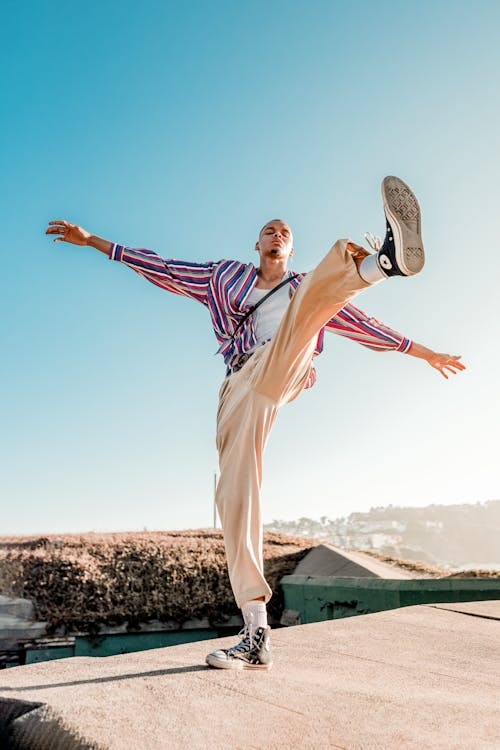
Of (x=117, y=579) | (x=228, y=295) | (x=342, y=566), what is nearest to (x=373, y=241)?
(x=228, y=295)

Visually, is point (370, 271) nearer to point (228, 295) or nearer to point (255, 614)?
point (228, 295)

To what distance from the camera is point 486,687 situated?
2125 mm

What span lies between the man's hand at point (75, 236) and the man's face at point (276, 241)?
826 mm

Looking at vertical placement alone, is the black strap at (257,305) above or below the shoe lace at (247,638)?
above

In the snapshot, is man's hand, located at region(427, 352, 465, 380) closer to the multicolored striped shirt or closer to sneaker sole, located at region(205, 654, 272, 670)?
the multicolored striped shirt

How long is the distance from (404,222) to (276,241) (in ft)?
3.06

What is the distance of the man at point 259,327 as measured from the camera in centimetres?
231

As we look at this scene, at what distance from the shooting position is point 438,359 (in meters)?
3.48

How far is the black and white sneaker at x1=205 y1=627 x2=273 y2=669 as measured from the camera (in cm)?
225

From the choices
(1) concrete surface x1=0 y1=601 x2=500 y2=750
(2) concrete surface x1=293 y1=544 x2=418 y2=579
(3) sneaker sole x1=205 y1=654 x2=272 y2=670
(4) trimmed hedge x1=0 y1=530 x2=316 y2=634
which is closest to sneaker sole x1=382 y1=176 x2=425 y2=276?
(1) concrete surface x1=0 y1=601 x2=500 y2=750

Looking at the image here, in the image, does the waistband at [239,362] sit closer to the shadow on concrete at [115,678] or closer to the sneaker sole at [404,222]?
the sneaker sole at [404,222]

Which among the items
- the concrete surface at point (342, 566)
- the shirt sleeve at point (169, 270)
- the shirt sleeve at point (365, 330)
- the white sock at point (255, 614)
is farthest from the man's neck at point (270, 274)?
the concrete surface at point (342, 566)

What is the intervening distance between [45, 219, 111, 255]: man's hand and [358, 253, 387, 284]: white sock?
4.91ft

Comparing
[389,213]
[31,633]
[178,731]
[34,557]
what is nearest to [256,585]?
[178,731]
